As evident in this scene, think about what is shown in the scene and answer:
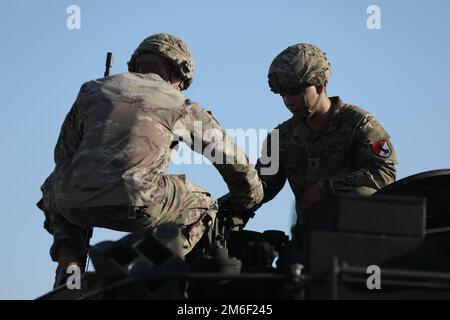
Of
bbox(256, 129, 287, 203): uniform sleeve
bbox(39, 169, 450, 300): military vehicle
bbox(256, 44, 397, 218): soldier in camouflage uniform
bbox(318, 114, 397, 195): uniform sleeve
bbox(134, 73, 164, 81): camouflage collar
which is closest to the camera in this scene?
bbox(39, 169, 450, 300): military vehicle

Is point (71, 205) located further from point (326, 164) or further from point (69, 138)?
point (326, 164)

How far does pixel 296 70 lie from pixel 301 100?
260 mm

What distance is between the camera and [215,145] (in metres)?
7.54

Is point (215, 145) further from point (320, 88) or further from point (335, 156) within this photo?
point (320, 88)

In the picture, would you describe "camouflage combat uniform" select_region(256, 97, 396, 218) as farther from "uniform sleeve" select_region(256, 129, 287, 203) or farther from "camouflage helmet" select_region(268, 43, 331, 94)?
"camouflage helmet" select_region(268, 43, 331, 94)

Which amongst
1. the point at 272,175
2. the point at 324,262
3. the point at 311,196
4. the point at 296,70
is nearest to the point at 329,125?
the point at 296,70

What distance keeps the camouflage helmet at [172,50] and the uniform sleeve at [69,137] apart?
2.50ft

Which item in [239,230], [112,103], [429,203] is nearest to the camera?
[429,203]

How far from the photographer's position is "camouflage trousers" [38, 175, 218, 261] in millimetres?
7055

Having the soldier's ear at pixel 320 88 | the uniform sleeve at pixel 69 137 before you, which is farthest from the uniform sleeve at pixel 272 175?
the uniform sleeve at pixel 69 137

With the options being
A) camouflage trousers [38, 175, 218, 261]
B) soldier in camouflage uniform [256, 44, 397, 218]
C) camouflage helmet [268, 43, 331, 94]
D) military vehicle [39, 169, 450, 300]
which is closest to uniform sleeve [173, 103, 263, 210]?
camouflage trousers [38, 175, 218, 261]
